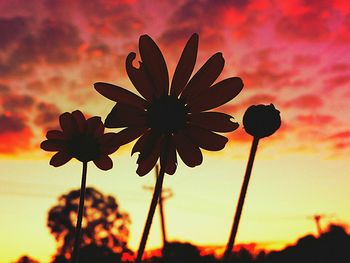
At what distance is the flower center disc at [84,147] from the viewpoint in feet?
6.89

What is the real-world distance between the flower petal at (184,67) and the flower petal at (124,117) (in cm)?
18

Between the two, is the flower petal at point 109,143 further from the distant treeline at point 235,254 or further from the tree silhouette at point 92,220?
the tree silhouette at point 92,220

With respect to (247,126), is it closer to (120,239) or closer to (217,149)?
(217,149)

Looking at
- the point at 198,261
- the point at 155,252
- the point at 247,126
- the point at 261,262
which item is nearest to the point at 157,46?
the point at 247,126

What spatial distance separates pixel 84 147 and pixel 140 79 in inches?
22.8

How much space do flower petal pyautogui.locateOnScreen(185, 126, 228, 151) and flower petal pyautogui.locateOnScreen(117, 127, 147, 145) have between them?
0.52 ft

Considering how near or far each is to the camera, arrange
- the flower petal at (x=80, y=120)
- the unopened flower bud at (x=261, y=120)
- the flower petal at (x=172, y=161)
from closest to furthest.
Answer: the unopened flower bud at (x=261, y=120), the flower petal at (x=172, y=161), the flower petal at (x=80, y=120)

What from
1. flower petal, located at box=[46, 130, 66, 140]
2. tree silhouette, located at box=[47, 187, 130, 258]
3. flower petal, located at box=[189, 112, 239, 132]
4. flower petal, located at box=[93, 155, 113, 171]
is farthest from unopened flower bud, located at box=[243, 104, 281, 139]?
tree silhouette, located at box=[47, 187, 130, 258]

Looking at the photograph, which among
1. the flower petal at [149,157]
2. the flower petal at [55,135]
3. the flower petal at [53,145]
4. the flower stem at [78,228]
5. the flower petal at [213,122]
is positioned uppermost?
the flower petal at [55,135]

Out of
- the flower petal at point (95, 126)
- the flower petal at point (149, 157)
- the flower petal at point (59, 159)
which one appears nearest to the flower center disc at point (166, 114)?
the flower petal at point (149, 157)

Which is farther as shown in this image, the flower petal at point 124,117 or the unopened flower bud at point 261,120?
the flower petal at point 124,117

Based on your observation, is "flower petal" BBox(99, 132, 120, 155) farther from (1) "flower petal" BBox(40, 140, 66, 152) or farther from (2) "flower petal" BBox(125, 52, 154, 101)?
(1) "flower petal" BBox(40, 140, 66, 152)

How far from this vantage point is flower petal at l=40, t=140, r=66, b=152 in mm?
2262

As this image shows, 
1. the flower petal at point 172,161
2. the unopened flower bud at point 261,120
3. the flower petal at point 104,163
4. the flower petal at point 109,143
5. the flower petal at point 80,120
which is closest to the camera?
the unopened flower bud at point 261,120
